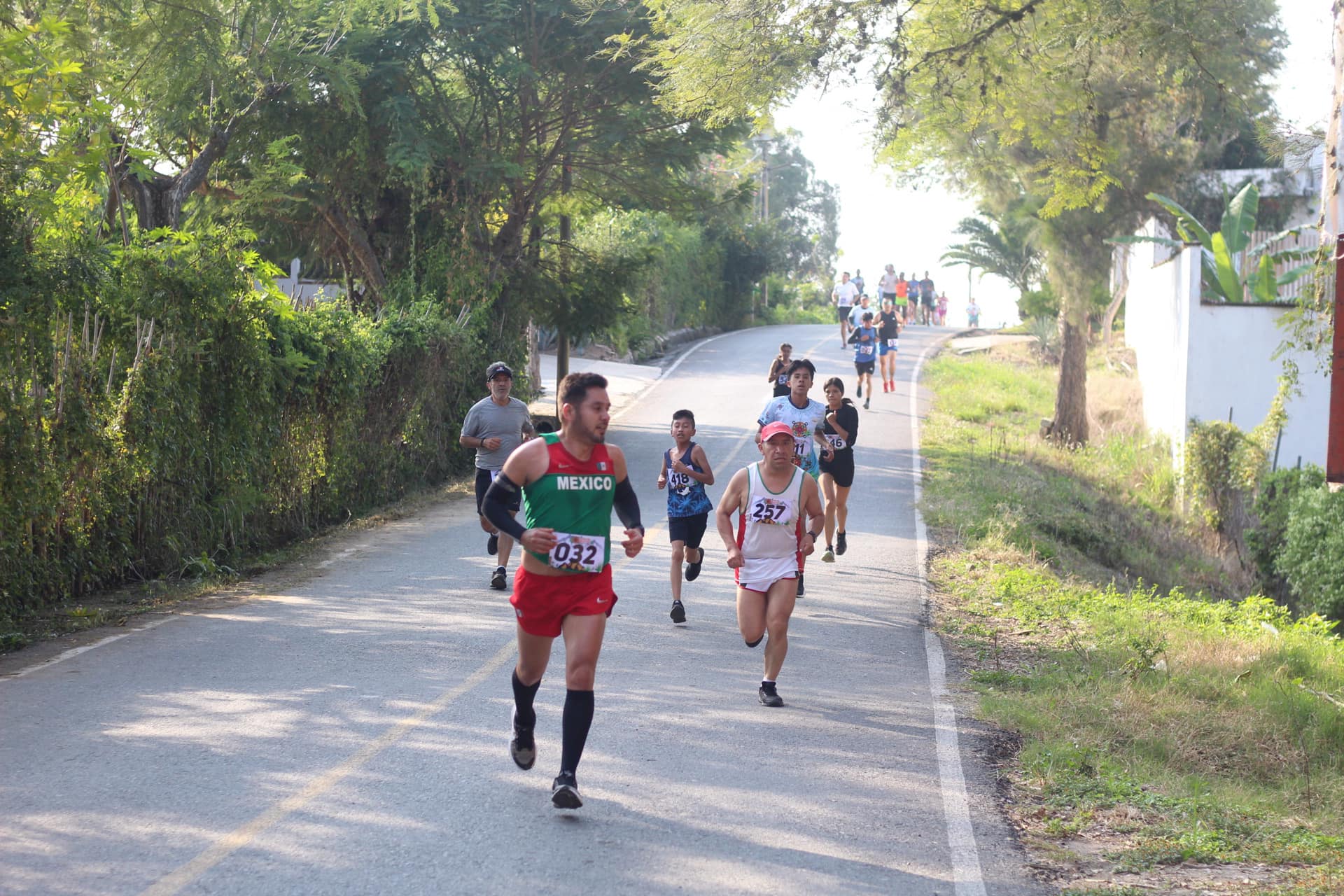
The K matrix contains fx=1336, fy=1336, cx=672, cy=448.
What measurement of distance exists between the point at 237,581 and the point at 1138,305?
23.6 m

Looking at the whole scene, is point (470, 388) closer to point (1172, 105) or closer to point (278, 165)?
point (278, 165)

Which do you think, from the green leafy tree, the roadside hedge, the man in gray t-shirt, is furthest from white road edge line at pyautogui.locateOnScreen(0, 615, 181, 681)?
the green leafy tree

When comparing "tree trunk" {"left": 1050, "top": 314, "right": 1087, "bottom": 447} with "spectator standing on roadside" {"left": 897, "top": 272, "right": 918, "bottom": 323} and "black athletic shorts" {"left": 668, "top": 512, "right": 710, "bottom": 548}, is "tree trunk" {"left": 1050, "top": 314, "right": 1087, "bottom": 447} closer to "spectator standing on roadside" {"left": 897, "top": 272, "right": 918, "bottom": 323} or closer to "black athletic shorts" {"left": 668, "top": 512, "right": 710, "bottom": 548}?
"black athletic shorts" {"left": 668, "top": 512, "right": 710, "bottom": 548}

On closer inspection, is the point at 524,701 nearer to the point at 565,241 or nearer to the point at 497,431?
the point at 497,431

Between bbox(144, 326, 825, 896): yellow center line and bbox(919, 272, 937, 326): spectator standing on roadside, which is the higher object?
bbox(919, 272, 937, 326): spectator standing on roadside

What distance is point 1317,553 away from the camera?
1727 centimetres

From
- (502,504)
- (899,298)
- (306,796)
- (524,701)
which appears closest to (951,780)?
(524,701)

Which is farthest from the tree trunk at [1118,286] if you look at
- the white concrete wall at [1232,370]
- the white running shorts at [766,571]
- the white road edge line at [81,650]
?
the white road edge line at [81,650]

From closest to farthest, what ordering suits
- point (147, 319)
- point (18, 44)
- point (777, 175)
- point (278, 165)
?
point (18, 44), point (147, 319), point (278, 165), point (777, 175)

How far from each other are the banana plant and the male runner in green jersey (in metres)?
19.5

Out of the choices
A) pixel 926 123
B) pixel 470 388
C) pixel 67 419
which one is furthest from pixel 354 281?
pixel 67 419

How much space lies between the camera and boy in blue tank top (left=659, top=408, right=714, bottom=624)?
10.7 meters

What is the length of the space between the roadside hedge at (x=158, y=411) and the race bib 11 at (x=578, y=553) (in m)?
5.36

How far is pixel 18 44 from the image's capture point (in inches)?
379
